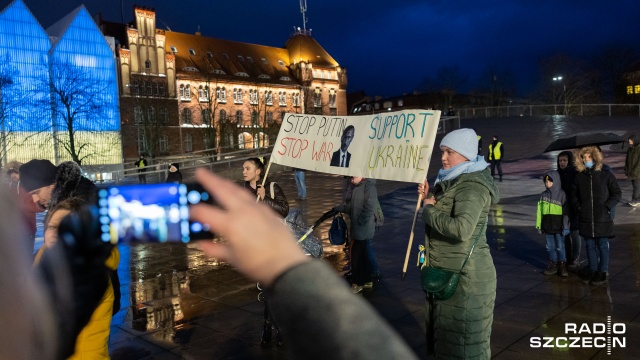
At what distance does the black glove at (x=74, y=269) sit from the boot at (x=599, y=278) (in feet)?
21.4

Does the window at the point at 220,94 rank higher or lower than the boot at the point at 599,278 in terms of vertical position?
higher

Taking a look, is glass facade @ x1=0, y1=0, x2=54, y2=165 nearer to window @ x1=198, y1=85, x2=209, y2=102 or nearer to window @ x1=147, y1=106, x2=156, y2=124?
window @ x1=147, y1=106, x2=156, y2=124

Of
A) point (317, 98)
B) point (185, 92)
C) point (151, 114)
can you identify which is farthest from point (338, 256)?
point (317, 98)

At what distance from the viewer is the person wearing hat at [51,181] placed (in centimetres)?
273

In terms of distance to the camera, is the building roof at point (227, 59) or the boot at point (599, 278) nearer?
the boot at point (599, 278)

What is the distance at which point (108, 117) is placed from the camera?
170 feet

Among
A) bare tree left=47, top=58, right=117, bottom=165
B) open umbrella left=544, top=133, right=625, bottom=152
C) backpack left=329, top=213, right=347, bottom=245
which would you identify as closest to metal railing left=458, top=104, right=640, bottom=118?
bare tree left=47, top=58, right=117, bottom=165

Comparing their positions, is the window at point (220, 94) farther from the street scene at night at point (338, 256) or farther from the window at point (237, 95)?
the street scene at night at point (338, 256)

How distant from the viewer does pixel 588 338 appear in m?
5.11

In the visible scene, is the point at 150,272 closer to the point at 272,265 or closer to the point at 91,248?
the point at 91,248

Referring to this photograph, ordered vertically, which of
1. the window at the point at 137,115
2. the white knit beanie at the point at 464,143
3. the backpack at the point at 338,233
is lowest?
the backpack at the point at 338,233

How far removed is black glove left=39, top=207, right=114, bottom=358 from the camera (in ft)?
6.53

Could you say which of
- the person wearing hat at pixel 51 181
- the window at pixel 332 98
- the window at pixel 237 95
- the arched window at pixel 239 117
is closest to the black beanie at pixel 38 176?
the person wearing hat at pixel 51 181

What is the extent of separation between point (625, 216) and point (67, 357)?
1280 centimetres
